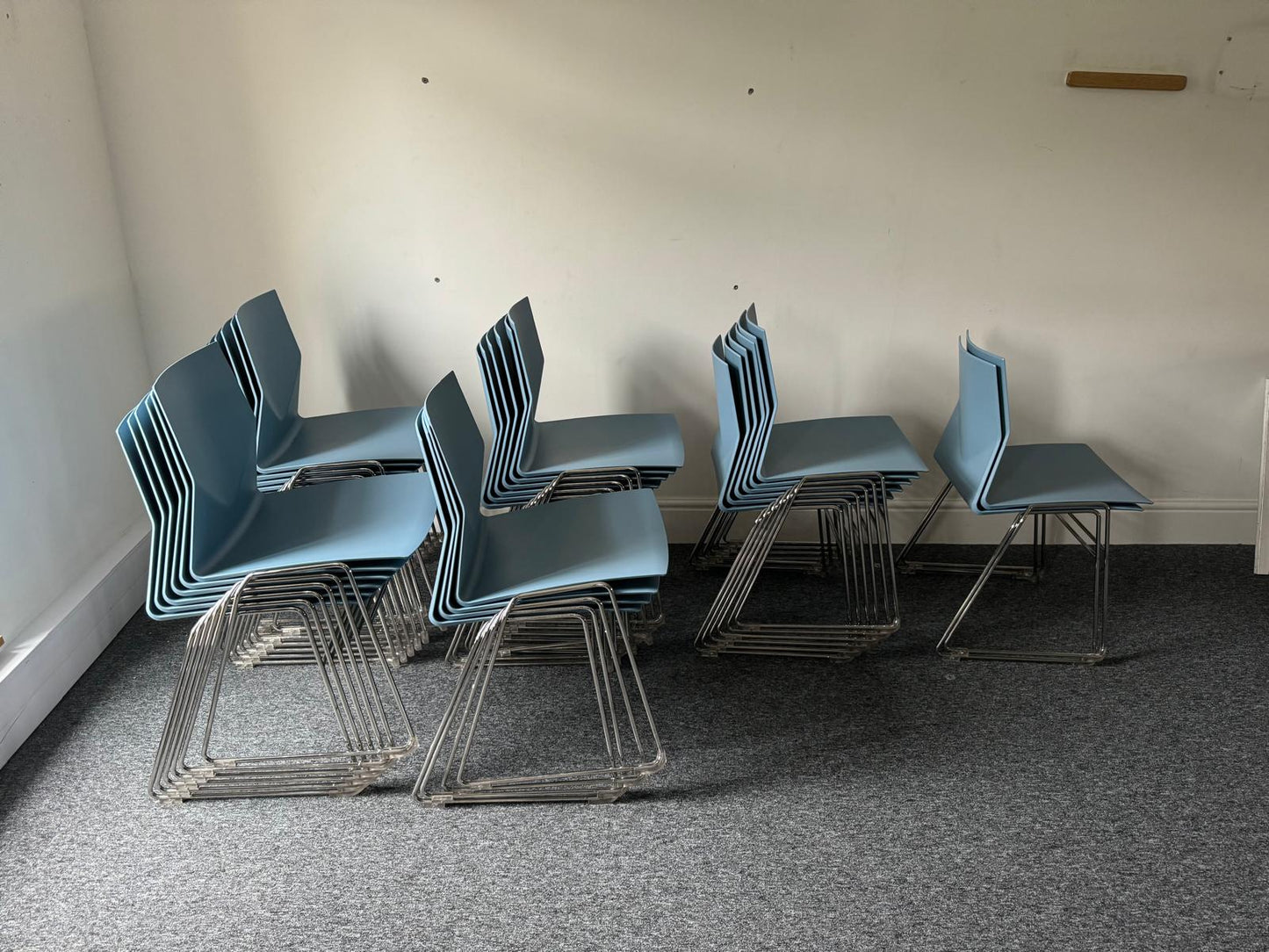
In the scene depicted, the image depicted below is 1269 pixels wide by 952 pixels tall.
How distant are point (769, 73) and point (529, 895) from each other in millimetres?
2864

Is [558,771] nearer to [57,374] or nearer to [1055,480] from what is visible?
[1055,480]

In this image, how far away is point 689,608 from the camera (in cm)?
388

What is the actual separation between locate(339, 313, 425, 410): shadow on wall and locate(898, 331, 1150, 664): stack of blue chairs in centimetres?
209

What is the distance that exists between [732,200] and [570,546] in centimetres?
171

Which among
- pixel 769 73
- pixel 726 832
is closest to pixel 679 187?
pixel 769 73

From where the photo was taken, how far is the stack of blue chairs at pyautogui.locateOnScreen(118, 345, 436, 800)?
2766mm

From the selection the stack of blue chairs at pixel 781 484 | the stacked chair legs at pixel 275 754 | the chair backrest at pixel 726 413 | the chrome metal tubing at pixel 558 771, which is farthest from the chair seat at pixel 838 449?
the stacked chair legs at pixel 275 754

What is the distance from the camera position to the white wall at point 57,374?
3336mm

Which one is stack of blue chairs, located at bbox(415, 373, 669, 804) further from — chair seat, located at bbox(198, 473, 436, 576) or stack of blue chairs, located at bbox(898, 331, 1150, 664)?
stack of blue chairs, located at bbox(898, 331, 1150, 664)

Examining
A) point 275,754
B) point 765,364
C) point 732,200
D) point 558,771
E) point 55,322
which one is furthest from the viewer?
point 732,200

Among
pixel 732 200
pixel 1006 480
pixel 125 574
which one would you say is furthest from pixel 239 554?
pixel 1006 480

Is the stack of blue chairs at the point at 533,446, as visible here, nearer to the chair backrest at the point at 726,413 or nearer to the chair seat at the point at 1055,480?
the chair backrest at the point at 726,413

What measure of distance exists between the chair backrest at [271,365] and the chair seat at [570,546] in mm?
1067

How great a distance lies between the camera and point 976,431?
355 centimetres
